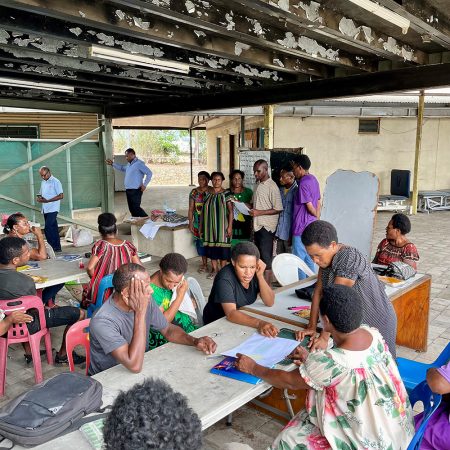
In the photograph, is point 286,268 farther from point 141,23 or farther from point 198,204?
point 198,204

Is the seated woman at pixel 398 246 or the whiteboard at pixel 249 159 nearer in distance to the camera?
the seated woman at pixel 398 246

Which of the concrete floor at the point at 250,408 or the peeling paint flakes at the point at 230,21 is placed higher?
the peeling paint flakes at the point at 230,21

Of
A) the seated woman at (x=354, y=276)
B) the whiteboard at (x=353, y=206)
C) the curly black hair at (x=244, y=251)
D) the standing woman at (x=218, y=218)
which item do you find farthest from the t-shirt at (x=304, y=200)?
the seated woman at (x=354, y=276)

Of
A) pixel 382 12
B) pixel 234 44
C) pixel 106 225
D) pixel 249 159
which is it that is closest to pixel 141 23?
pixel 234 44

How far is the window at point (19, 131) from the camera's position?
12.2 m

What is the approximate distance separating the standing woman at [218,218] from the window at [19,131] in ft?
26.7

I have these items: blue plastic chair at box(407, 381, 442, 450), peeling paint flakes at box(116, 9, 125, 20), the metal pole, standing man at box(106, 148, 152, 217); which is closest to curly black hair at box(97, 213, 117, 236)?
peeling paint flakes at box(116, 9, 125, 20)

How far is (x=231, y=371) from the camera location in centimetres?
222

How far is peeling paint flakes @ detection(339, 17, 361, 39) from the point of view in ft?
12.7

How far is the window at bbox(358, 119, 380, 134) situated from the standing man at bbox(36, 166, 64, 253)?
374 inches

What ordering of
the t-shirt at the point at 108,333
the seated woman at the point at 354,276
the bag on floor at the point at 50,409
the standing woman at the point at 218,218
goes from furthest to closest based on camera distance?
1. the standing woman at the point at 218,218
2. the seated woman at the point at 354,276
3. the t-shirt at the point at 108,333
4. the bag on floor at the point at 50,409

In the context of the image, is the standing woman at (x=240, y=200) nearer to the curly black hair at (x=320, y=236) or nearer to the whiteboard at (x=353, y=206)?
the whiteboard at (x=353, y=206)

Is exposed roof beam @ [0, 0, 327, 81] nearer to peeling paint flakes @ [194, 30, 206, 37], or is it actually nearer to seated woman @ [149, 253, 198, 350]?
peeling paint flakes @ [194, 30, 206, 37]

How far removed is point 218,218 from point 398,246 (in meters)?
2.88
